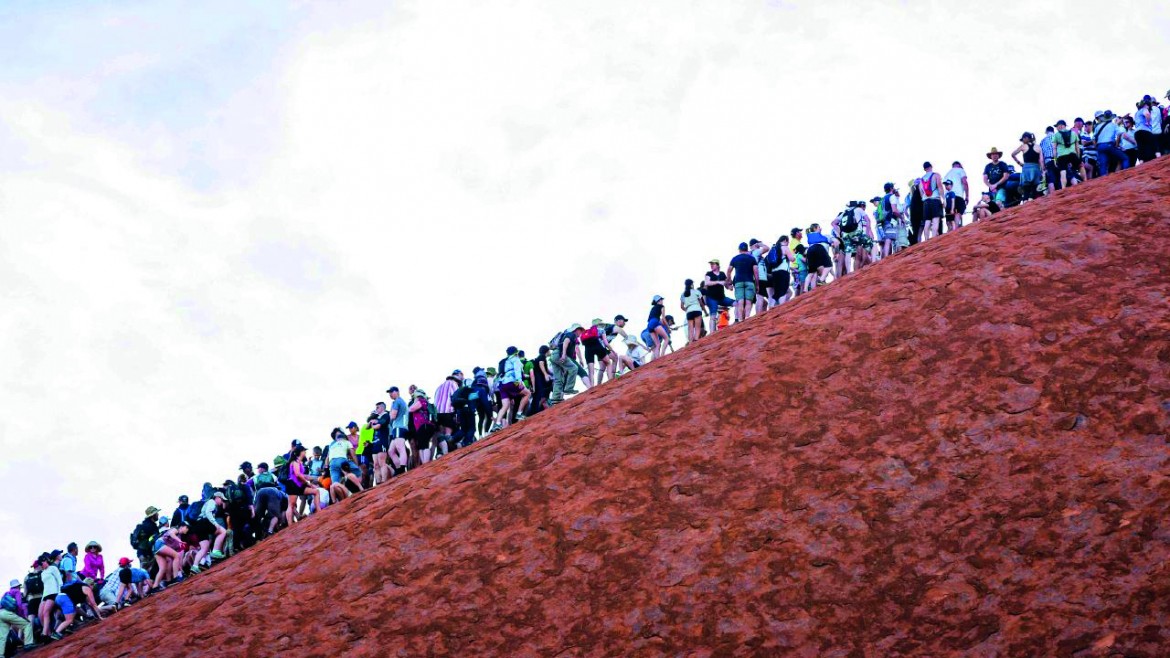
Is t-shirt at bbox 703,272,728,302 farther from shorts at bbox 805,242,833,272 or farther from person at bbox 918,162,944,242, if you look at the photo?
person at bbox 918,162,944,242

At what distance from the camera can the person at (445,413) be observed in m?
27.2

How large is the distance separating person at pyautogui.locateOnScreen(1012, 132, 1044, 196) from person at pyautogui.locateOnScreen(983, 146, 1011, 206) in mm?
484

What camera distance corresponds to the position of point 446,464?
24719 millimetres

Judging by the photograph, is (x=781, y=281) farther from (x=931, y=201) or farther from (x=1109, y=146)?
(x=1109, y=146)

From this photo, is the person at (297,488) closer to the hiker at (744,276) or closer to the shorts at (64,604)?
the shorts at (64,604)

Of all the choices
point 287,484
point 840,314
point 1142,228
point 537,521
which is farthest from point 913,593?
point 287,484

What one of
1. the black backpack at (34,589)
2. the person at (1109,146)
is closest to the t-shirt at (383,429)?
the black backpack at (34,589)

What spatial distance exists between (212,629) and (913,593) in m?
11.4

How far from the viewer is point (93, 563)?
26391mm

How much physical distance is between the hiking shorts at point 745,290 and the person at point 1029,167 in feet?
23.2

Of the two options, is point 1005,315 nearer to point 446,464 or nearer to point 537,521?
point 537,521

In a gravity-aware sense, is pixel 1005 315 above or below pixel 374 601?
above

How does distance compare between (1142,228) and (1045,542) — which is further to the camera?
(1142,228)

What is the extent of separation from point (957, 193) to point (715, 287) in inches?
249
